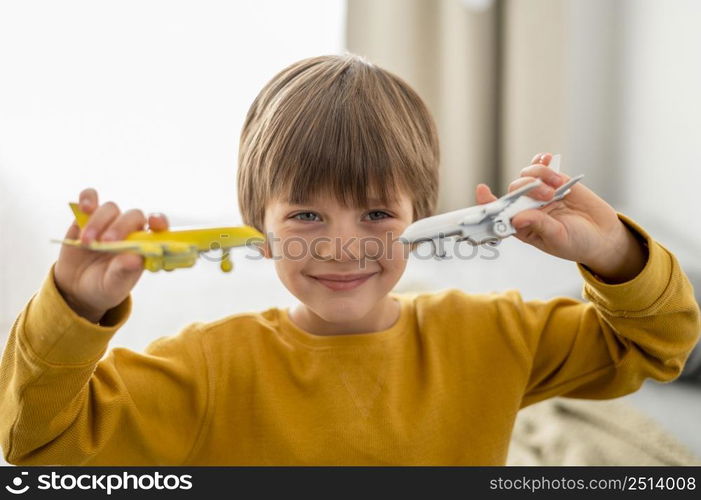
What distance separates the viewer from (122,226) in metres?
0.70

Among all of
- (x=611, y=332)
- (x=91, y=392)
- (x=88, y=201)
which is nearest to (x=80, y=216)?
(x=88, y=201)

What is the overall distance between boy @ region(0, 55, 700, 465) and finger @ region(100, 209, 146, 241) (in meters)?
0.09

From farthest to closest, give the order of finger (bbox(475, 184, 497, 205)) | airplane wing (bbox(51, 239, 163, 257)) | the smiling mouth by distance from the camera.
→ the smiling mouth
finger (bbox(475, 184, 497, 205))
airplane wing (bbox(51, 239, 163, 257))

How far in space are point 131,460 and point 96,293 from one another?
238mm

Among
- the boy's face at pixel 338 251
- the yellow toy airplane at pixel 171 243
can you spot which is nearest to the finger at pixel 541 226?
the boy's face at pixel 338 251

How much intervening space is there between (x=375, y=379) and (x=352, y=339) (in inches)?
2.1

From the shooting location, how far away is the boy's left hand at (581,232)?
2.75ft

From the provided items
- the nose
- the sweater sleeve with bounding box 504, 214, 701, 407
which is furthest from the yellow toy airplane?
the sweater sleeve with bounding box 504, 214, 701, 407

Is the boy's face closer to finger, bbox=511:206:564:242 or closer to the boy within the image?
the boy

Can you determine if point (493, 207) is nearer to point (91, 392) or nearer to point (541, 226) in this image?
point (541, 226)

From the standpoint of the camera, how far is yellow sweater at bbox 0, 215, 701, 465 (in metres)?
0.87

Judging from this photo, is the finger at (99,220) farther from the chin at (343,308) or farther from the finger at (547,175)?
the finger at (547,175)

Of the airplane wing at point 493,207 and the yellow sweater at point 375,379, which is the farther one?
the yellow sweater at point 375,379
